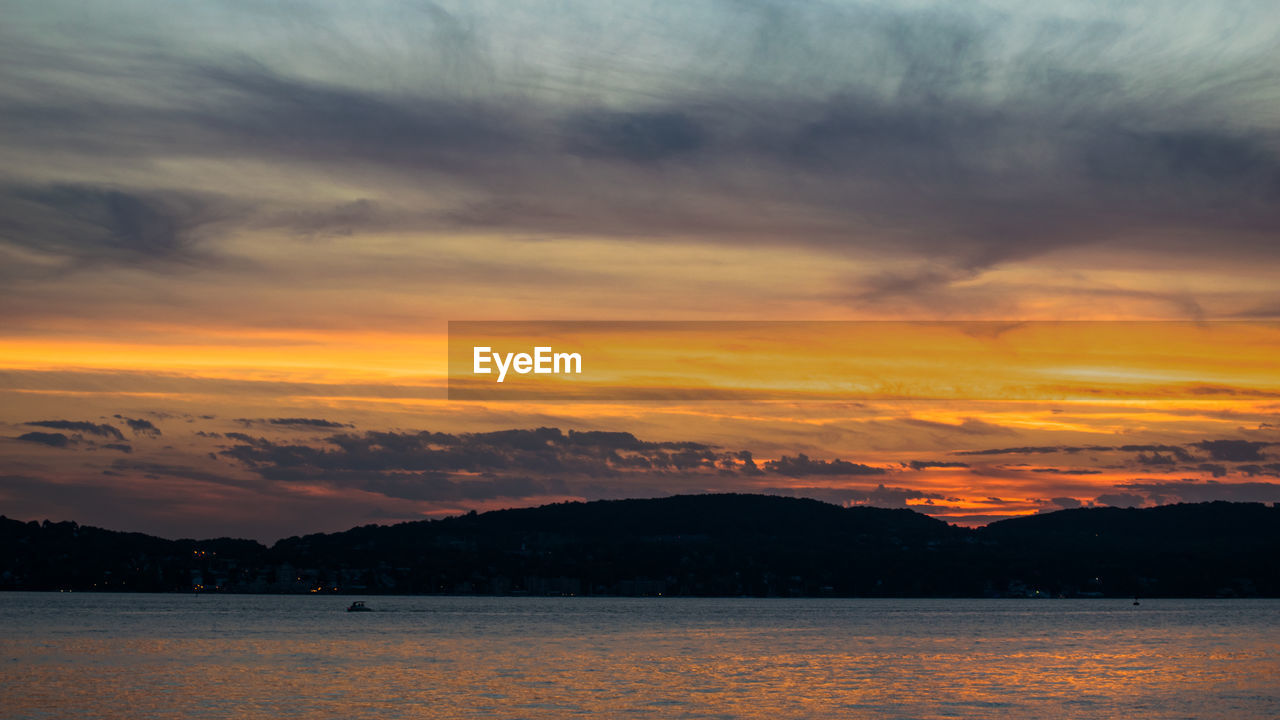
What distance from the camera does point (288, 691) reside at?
9325 cm

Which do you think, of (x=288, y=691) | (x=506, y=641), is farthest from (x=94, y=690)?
(x=506, y=641)

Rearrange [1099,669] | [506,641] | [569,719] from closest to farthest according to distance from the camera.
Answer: [569,719]
[1099,669]
[506,641]

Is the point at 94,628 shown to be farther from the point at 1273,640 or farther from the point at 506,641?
the point at 1273,640

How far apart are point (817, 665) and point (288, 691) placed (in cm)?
5126

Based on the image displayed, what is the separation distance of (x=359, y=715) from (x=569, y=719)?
42.6 feet

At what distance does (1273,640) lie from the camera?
173250 millimetres

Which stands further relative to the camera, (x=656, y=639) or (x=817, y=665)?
(x=656, y=639)

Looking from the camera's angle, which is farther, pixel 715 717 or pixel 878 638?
pixel 878 638

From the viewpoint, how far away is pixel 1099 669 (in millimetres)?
116375

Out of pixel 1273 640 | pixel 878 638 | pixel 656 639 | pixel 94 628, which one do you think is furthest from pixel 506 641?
pixel 1273 640

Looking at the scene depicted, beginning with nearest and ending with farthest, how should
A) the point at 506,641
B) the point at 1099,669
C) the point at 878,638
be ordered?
the point at 1099,669
the point at 506,641
the point at 878,638

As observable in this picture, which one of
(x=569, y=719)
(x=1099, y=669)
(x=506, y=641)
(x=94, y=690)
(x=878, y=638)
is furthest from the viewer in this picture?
(x=878, y=638)

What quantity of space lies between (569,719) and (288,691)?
2806 cm

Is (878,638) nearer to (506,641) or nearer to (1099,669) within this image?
(506,641)
